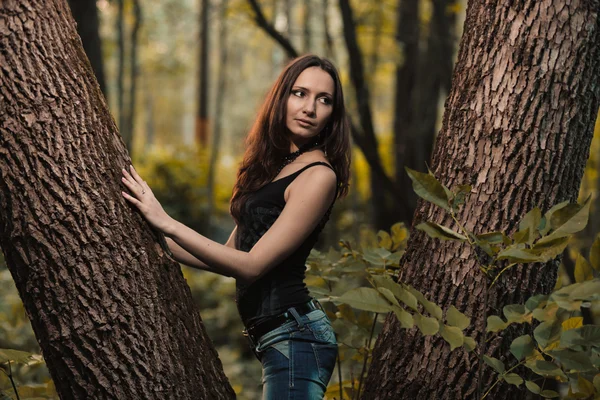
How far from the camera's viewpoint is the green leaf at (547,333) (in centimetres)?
169

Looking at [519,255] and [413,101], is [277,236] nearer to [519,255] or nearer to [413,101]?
[519,255]

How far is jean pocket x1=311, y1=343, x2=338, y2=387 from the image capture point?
7.77 feet

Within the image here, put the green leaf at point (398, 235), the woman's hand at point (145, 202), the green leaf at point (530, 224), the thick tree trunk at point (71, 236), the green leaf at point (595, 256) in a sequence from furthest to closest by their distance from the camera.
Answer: the green leaf at point (398, 235) < the woman's hand at point (145, 202) < the thick tree trunk at point (71, 236) < the green leaf at point (595, 256) < the green leaf at point (530, 224)

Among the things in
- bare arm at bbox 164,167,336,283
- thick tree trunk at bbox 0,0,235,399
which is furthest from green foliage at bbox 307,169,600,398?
thick tree trunk at bbox 0,0,235,399

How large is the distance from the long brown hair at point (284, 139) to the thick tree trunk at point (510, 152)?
23.2 inches

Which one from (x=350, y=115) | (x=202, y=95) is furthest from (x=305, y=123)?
(x=202, y=95)

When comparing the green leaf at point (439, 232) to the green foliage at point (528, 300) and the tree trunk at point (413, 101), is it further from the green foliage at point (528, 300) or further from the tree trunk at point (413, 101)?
the tree trunk at point (413, 101)

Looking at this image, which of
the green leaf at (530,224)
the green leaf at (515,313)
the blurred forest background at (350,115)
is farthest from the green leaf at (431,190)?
the blurred forest background at (350,115)

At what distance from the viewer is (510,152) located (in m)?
2.17

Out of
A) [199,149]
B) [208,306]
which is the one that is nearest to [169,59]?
[199,149]

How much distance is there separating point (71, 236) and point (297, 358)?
893mm

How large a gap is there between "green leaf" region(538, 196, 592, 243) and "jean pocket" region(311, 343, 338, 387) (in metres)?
1.02

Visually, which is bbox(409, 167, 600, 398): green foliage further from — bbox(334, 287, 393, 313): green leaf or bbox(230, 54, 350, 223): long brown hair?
bbox(230, 54, 350, 223): long brown hair

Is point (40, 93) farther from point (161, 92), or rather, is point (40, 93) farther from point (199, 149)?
point (161, 92)
